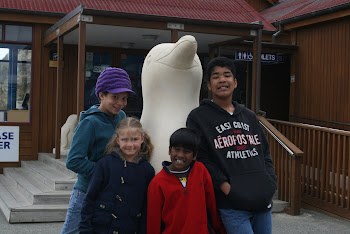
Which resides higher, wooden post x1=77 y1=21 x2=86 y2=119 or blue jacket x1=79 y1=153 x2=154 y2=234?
wooden post x1=77 y1=21 x2=86 y2=119

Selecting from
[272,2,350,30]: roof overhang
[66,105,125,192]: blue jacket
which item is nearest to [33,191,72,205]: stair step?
[66,105,125,192]: blue jacket

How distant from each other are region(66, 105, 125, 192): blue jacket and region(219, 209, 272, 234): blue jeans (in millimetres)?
848

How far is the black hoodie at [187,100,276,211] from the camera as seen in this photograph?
2.62 meters

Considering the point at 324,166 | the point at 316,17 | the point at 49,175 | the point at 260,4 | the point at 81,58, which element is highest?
the point at 260,4

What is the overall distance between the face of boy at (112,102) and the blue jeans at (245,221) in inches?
36.4

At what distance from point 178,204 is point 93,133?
2.30ft

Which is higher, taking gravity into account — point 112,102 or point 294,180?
point 112,102

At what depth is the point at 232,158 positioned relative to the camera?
104 inches

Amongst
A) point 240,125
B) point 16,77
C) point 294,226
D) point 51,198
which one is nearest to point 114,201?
point 240,125

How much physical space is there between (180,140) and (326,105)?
7456mm

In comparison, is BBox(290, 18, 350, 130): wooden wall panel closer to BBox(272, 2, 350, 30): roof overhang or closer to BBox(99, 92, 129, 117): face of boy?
BBox(272, 2, 350, 30): roof overhang

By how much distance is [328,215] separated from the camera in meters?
6.79

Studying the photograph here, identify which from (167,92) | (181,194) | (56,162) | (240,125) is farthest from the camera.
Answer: (56,162)

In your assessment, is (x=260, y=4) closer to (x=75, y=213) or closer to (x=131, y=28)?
(x=131, y=28)
